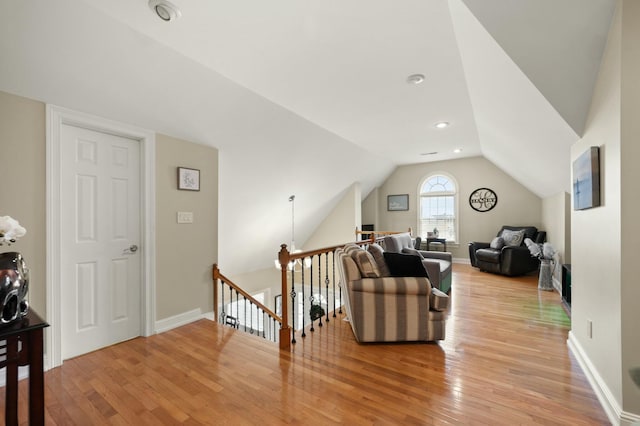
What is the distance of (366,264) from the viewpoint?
2.71m

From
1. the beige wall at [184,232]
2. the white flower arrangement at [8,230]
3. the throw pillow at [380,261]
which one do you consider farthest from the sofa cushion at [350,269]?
the white flower arrangement at [8,230]

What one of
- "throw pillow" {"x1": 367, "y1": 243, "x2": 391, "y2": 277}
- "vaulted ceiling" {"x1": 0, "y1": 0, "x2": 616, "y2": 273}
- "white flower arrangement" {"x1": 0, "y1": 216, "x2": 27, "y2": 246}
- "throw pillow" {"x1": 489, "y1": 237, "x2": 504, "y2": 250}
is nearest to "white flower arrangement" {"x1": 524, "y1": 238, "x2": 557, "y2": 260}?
"throw pillow" {"x1": 489, "y1": 237, "x2": 504, "y2": 250}

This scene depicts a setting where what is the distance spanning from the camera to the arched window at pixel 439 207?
23.1 feet

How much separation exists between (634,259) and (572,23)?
1.39 meters

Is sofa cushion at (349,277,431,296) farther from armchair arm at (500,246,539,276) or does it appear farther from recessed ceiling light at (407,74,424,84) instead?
armchair arm at (500,246,539,276)

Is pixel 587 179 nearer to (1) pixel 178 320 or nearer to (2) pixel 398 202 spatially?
(1) pixel 178 320

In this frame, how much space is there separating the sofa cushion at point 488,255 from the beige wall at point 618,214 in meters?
3.75

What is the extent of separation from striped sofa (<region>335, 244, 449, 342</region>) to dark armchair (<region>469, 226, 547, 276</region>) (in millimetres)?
3546

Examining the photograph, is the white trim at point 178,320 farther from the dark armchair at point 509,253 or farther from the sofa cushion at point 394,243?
the dark armchair at point 509,253

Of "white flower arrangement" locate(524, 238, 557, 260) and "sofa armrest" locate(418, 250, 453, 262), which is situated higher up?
"white flower arrangement" locate(524, 238, 557, 260)

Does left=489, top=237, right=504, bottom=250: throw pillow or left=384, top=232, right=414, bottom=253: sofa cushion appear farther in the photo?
left=489, top=237, right=504, bottom=250: throw pillow

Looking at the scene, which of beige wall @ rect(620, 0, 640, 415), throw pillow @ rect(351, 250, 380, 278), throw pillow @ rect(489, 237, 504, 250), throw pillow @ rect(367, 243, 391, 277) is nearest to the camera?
beige wall @ rect(620, 0, 640, 415)

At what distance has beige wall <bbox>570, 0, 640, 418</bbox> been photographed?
1500mm

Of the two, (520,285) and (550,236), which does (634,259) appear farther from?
(550,236)
